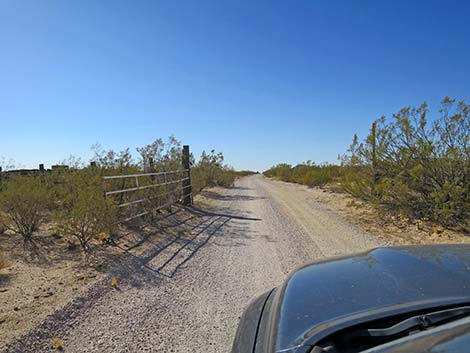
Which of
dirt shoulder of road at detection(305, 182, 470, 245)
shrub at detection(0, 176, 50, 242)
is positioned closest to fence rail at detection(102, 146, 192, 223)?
shrub at detection(0, 176, 50, 242)

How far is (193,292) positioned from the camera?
4246mm

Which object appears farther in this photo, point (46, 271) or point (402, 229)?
point (402, 229)

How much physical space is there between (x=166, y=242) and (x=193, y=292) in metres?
2.88

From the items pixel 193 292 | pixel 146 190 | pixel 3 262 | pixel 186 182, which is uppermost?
pixel 186 182

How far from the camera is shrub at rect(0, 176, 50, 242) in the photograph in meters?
6.62

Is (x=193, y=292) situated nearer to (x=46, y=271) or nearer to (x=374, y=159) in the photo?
(x=46, y=271)

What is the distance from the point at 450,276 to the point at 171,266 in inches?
174

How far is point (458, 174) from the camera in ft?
25.2

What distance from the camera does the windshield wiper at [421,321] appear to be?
1266 millimetres

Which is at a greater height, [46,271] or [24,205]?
[24,205]

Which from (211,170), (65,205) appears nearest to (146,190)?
(65,205)

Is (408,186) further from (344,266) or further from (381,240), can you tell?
(344,266)

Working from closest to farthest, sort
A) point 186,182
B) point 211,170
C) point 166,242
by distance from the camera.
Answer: point 166,242
point 186,182
point 211,170

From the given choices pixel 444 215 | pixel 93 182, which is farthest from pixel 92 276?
pixel 444 215
